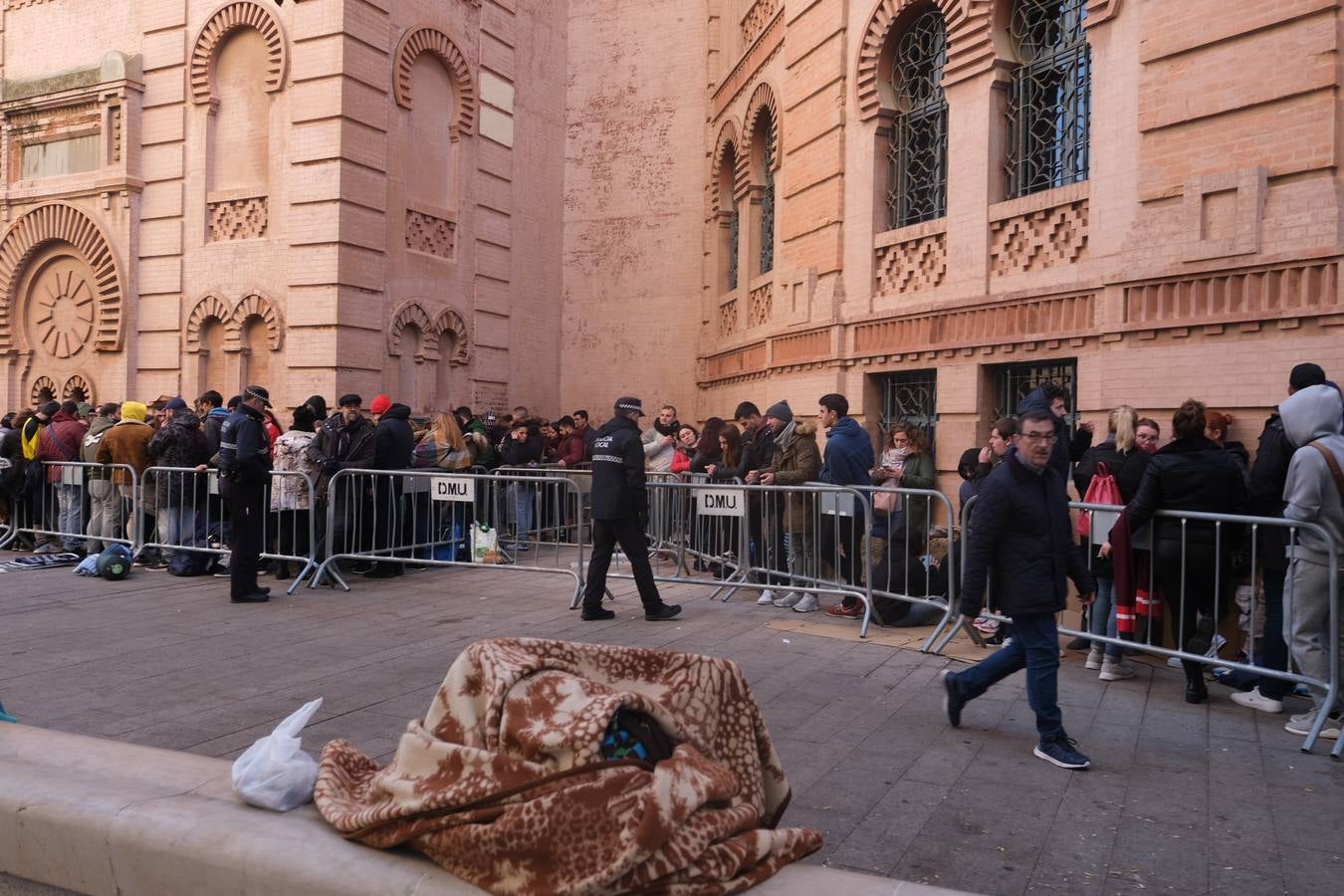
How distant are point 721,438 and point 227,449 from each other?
5444 mm

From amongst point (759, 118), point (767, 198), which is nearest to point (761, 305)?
point (767, 198)

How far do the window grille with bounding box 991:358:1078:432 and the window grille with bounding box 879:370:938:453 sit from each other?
822 millimetres

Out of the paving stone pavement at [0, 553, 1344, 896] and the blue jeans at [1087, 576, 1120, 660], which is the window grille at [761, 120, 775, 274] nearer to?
the paving stone pavement at [0, 553, 1344, 896]

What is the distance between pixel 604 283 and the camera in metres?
21.4

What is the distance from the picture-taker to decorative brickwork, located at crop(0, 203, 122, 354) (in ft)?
55.0

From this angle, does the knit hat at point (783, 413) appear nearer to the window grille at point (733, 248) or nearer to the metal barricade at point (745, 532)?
the metal barricade at point (745, 532)

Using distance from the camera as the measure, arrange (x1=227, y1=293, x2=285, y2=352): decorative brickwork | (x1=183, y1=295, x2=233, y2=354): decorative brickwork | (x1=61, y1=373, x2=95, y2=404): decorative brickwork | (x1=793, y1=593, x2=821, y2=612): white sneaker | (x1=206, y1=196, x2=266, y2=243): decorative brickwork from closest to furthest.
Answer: (x1=793, y1=593, x2=821, y2=612): white sneaker
(x1=227, y1=293, x2=285, y2=352): decorative brickwork
(x1=206, y1=196, x2=266, y2=243): decorative brickwork
(x1=183, y1=295, x2=233, y2=354): decorative brickwork
(x1=61, y1=373, x2=95, y2=404): decorative brickwork

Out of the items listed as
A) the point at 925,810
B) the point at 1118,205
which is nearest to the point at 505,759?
the point at 925,810

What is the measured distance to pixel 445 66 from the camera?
16969 millimetres

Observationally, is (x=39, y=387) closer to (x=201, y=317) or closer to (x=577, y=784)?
(x=201, y=317)

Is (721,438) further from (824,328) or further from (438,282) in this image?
(438,282)

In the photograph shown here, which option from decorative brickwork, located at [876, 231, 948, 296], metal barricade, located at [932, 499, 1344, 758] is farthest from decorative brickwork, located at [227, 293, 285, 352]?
metal barricade, located at [932, 499, 1344, 758]

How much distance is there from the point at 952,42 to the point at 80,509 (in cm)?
1188

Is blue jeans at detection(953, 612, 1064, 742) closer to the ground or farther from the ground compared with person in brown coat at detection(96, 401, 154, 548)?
closer to the ground
